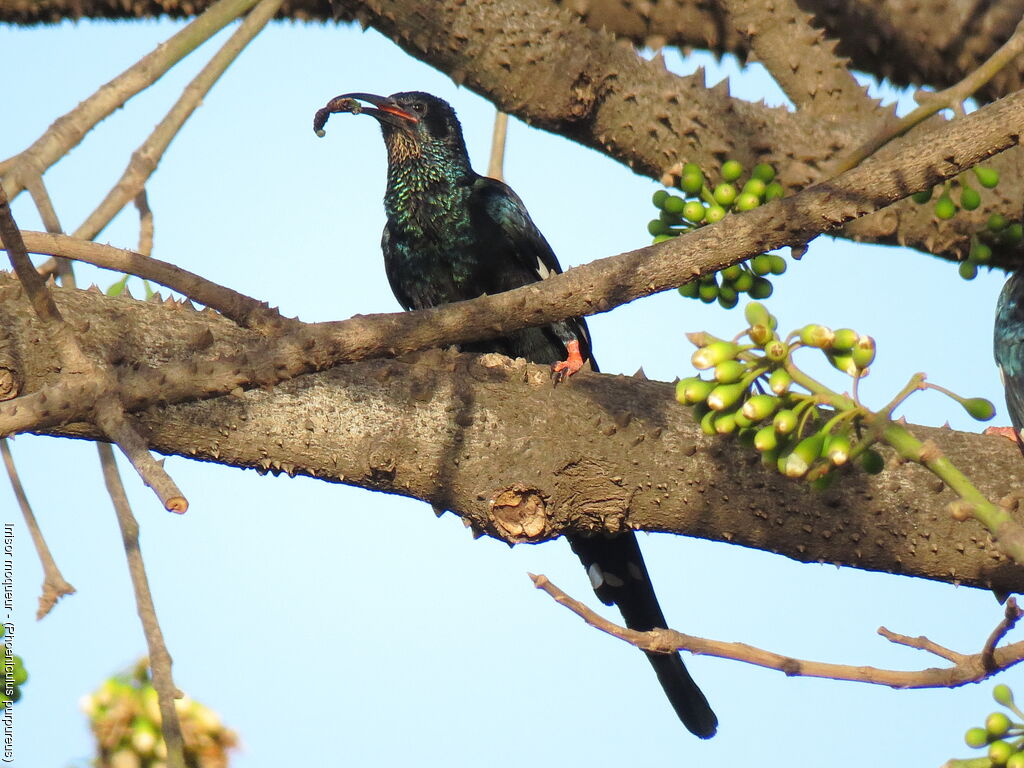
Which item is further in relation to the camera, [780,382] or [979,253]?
[979,253]

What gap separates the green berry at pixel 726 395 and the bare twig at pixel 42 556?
140 cm

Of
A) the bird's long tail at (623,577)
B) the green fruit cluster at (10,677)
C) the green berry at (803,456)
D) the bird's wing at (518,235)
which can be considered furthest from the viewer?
the bird's wing at (518,235)

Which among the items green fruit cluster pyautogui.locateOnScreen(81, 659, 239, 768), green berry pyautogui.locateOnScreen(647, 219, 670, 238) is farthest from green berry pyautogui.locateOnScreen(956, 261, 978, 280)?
green fruit cluster pyautogui.locateOnScreen(81, 659, 239, 768)

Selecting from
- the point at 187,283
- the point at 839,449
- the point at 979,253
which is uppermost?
the point at 979,253

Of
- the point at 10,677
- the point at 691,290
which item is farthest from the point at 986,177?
the point at 10,677

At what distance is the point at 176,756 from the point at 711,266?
1174 millimetres

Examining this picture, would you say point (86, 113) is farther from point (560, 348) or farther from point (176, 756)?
point (560, 348)

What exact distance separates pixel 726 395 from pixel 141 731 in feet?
6.77

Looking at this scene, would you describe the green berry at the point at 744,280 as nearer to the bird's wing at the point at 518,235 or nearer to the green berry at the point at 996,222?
the green berry at the point at 996,222

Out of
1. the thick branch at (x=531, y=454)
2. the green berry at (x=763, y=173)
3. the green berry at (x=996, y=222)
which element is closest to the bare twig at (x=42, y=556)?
the thick branch at (x=531, y=454)

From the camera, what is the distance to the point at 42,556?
2.54 m

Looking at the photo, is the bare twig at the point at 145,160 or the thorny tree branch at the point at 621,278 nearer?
the thorny tree branch at the point at 621,278

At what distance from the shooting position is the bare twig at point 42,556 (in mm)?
2398

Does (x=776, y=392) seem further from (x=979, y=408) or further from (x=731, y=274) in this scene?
(x=731, y=274)
